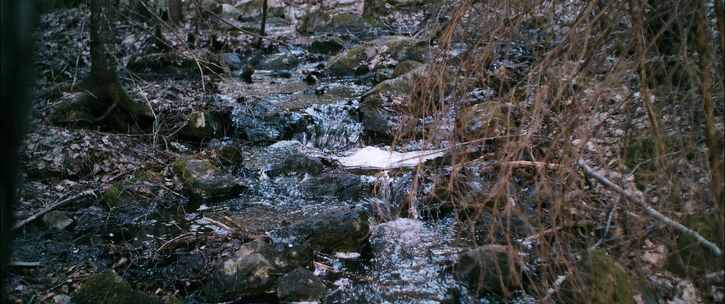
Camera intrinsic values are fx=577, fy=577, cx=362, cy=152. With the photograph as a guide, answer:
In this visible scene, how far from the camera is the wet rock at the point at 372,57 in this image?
10750 millimetres

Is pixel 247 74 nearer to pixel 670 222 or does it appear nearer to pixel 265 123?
pixel 265 123

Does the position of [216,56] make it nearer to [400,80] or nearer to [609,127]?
[400,80]

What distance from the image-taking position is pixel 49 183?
5.32 metres

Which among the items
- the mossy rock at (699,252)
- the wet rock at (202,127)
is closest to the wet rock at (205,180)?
the wet rock at (202,127)

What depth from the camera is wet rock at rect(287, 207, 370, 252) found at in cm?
466

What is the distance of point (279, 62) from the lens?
11.6 m

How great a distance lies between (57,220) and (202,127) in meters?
2.63

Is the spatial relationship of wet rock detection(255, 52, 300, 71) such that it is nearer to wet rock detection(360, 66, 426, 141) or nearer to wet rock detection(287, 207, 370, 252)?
wet rock detection(360, 66, 426, 141)

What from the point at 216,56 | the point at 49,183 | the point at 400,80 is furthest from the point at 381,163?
the point at 216,56

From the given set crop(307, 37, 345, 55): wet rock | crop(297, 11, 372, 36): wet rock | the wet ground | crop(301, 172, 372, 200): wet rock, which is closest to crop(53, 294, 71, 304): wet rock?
the wet ground

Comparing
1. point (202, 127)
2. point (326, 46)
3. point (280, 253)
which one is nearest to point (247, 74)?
point (326, 46)

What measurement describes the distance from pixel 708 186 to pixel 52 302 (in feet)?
11.9

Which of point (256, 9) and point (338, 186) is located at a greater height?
point (256, 9)

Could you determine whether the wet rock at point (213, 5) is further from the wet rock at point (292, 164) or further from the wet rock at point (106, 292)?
the wet rock at point (106, 292)
